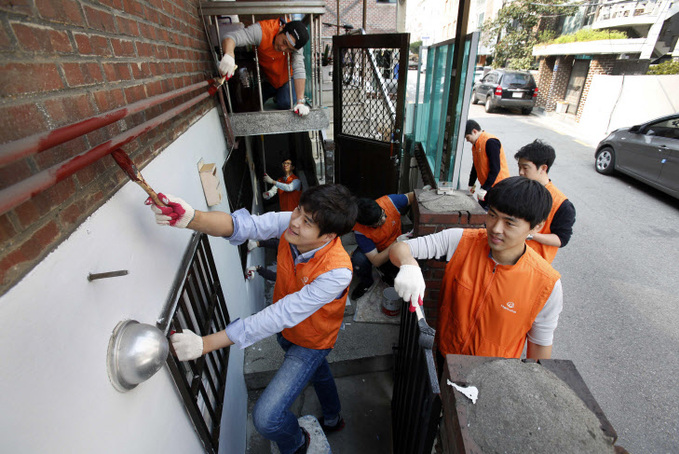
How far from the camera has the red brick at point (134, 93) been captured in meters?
1.32

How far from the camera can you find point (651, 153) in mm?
6359

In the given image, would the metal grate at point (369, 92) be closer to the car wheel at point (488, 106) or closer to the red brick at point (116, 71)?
the red brick at point (116, 71)

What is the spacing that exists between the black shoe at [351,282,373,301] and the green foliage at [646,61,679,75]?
12.0m

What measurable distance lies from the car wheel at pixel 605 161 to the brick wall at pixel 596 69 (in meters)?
5.76

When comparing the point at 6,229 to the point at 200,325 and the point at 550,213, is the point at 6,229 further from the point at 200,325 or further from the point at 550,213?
the point at 550,213

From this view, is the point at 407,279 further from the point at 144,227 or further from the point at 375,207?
the point at 375,207

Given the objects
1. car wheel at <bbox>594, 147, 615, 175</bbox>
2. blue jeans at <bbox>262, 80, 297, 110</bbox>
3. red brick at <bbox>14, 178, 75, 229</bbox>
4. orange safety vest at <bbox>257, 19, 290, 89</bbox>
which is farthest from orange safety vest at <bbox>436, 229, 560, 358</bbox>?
car wheel at <bbox>594, 147, 615, 175</bbox>

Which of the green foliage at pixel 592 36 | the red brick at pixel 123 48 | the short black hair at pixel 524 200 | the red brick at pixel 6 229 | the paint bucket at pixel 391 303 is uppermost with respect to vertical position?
the green foliage at pixel 592 36

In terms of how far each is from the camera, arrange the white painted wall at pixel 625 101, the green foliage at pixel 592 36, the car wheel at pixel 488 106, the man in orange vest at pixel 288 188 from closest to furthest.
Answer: the man in orange vest at pixel 288 188, the white painted wall at pixel 625 101, the green foliage at pixel 592 36, the car wheel at pixel 488 106

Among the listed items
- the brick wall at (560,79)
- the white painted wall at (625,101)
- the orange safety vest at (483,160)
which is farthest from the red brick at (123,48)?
the brick wall at (560,79)

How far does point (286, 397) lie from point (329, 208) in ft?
3.68

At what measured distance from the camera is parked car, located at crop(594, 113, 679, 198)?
19.6 ft

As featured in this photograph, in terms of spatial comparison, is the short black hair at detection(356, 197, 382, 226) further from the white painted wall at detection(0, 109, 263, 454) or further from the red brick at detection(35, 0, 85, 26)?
the red brick at detection(35, 0, 85, 26)

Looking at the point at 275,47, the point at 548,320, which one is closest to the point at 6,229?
the point at 548,320
